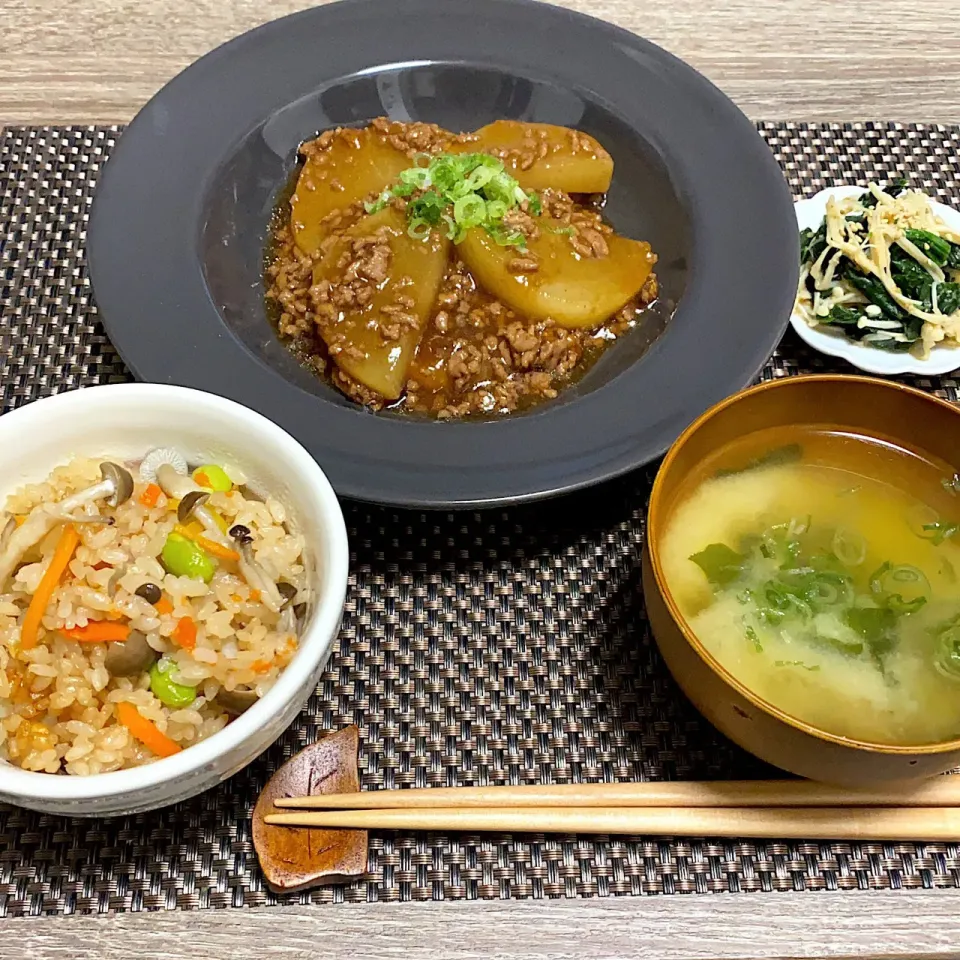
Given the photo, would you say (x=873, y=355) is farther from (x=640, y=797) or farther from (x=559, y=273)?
(x=640, y=797)

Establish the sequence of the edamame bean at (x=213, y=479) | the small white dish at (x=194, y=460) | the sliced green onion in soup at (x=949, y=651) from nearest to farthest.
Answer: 1. the small white dish at (x=194, y=460)
2. the sliced green onion in soup at (x=949, y=651)
3. the edamame bean at (x=213, y=479)

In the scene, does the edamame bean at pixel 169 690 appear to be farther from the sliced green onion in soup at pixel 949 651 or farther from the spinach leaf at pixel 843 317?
the spinach leaf at pixel 843 317

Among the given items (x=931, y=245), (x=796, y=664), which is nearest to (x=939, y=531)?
(x=796, y=664)

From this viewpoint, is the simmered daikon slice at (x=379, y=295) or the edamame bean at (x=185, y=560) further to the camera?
the simmered daikon slice at (x=379, y=295)

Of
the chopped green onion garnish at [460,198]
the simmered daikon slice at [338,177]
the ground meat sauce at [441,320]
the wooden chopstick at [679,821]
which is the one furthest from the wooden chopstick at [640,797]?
the simmered daikon slice at [338,177]

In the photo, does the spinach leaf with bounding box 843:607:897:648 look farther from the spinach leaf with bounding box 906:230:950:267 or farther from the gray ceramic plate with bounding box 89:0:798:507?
the spinach leaf with bounding box 906:230:950:267

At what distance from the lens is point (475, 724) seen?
1765 mm

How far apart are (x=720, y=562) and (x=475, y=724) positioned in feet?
1.79

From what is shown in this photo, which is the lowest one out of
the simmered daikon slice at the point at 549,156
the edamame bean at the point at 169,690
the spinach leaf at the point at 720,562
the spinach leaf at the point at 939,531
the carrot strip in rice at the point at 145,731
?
the carrot strip in rice at the point at 145,731

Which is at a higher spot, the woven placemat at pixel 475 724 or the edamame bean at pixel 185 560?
the edamame bean at pixel 185 560

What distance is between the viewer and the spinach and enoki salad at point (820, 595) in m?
1.57

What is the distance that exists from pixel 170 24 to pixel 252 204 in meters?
1.13

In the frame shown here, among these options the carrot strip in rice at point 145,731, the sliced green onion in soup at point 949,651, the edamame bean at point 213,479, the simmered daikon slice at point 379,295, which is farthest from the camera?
the simmered daikon slice at point 379,295

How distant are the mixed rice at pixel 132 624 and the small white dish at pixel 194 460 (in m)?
0.07
